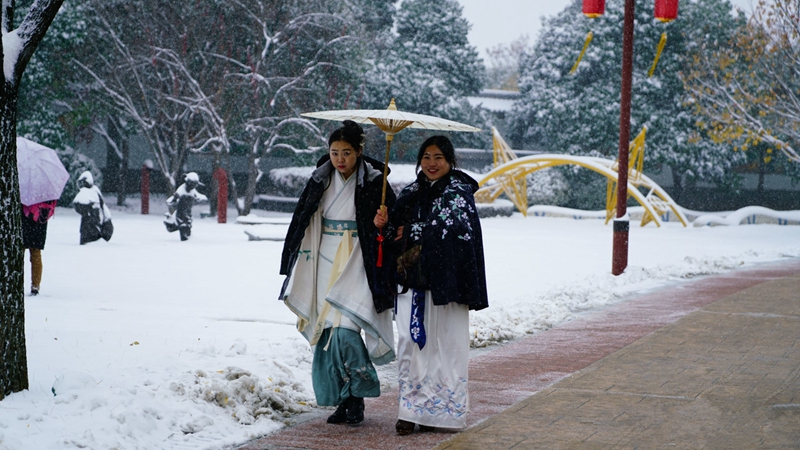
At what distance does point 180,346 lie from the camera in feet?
24.0

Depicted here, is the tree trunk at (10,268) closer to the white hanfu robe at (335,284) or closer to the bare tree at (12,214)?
the bare tree at (12,214)

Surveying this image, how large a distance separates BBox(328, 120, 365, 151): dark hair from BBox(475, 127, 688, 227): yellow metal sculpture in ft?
72.1

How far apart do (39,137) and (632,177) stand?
17.6 m

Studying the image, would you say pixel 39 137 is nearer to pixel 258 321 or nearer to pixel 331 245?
pixel 258 321

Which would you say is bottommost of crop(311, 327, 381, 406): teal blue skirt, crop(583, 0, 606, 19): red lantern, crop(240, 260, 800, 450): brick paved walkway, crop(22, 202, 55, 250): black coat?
crop(240, 260, 800, 450): brick paved walkway

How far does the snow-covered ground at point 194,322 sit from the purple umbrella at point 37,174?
117 centimetres

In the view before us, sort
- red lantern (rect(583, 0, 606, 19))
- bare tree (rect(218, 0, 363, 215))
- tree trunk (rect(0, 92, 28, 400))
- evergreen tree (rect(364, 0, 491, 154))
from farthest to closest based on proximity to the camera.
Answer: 1. evergreen tree (rect(364, 0, 491, 154))
2. bare tree (rect(218, 0, 363, 215))
3. red lantern (rect(583, 0, 606, 19))
4. tree trunk (rect(0, 92, 28, 400))

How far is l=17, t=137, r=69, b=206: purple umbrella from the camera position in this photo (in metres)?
9.90

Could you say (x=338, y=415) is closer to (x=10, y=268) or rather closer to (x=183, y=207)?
(x=10, y=268)

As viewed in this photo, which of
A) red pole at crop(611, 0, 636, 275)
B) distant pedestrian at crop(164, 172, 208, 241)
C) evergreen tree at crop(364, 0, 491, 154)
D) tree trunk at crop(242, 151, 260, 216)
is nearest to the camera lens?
red pole at crop(611, 0, 636, 275)

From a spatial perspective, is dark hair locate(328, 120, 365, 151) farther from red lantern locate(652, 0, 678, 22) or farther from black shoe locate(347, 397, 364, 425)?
red lantern locate(652, 0, 678, 22)

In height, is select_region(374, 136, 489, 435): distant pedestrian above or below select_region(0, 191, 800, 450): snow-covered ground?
above

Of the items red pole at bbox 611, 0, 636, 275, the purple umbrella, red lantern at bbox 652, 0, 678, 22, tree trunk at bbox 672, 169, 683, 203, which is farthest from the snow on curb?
tree trunk at bbox 672, 169, 683, 203

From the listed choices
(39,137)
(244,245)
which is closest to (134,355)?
(244,245)
